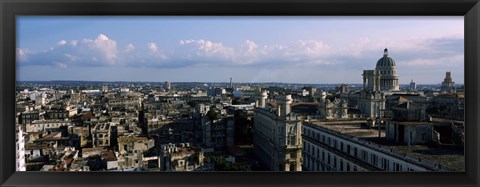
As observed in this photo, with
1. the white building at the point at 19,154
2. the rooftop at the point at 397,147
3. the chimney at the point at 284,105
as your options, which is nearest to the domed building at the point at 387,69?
the rooftop at the point at 397,147

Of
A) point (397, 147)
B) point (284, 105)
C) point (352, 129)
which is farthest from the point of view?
point (284, 105)

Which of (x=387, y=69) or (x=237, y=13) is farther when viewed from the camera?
(x=387, y=69)

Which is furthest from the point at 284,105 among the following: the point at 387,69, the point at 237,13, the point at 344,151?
the point at 237,13

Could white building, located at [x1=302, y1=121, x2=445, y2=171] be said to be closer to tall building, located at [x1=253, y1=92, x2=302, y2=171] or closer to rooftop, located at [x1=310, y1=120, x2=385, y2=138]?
rooftop, located at [x1=310, y1=120, x2=385, y2=138]

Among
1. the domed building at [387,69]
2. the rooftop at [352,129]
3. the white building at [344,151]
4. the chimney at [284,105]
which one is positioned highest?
the domed building at [387,69]

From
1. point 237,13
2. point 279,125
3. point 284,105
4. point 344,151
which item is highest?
point 237,13

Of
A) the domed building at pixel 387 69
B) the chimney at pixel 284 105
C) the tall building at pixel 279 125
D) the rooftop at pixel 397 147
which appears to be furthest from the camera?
the tall building at pixel 279 125

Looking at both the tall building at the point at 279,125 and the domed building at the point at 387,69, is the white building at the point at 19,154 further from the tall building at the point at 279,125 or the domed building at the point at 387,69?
the tall building at the point at 279,125

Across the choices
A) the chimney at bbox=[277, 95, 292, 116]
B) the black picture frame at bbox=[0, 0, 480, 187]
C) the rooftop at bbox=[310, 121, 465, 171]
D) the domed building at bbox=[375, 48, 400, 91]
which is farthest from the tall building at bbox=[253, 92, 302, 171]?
the black picture frame at bbox=[0, 0, 480, 187]

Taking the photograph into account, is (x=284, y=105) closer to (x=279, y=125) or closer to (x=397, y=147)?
(x=279, y=125)
